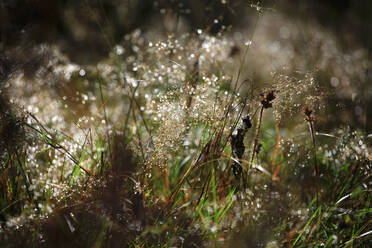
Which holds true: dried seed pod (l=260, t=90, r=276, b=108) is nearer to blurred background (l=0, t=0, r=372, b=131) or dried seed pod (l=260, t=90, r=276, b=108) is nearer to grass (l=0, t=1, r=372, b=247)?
grass (l=0, t=1, r=372, b=247)

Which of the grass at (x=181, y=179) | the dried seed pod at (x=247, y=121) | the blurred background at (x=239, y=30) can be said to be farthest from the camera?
the blurred background at (x=239, y=30)

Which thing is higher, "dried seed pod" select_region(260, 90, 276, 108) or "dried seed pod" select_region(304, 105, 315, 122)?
"dried seed pod" select_region(260, 90, 276, 108)

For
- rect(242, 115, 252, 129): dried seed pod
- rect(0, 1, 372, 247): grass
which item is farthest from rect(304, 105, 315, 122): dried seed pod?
rect(242, 115, 252, 129): dried seed pod

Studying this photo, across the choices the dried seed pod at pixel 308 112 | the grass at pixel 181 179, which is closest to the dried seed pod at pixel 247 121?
the grass at pixel 181 179

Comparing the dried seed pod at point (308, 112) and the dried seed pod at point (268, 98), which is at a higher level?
the dried seed pod at point (268, 98)

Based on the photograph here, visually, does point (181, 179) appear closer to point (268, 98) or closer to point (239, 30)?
point (268, 98)

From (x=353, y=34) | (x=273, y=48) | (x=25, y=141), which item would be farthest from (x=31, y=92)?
(x=353, y=34)

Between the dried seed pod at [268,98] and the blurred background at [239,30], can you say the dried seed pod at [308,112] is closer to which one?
the dried seed pod at [268,98]

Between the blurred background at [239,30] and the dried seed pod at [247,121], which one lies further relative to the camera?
the blurred background at [239,30]
